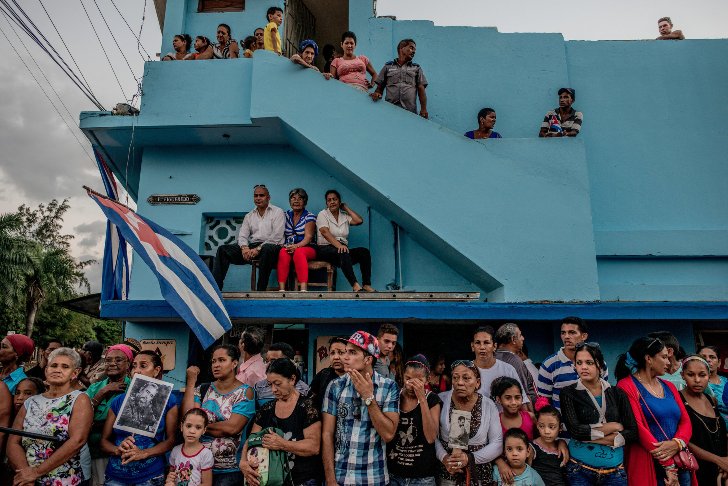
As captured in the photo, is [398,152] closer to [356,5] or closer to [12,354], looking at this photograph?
[356,5]

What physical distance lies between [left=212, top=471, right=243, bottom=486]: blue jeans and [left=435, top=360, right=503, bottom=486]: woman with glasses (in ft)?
5.03

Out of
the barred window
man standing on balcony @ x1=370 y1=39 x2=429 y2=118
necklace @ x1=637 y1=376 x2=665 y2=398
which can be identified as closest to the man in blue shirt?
necklace @ x1=637 y1=376 x2=665 y2=398

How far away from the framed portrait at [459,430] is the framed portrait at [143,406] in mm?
2253

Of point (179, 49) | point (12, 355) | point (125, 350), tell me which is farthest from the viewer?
point (179, 49)

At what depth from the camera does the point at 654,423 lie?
4129 millimetres

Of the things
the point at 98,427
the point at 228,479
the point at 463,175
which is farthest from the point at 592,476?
the point at 463,175

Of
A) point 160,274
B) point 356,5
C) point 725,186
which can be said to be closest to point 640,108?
point 725,186

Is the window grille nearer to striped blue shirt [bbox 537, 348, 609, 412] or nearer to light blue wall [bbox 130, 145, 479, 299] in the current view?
light blue wall [bbox 130, 145, 479, 299]

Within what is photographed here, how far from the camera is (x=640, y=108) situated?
8.78 m

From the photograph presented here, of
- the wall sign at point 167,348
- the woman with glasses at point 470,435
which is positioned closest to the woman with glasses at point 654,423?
the woman with glasses at point 470,435

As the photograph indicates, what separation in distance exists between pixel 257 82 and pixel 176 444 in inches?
211

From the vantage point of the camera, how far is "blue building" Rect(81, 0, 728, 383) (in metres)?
7.03

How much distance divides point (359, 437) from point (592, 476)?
173cm

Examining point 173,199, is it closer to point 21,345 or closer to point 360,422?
point 21,345
